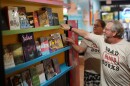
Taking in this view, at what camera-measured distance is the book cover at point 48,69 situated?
2.87 meters

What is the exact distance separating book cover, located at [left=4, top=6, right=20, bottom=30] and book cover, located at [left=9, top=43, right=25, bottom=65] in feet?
0.68

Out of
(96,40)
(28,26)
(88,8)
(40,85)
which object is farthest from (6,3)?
(88,8)

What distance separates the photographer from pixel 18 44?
233 centimetres

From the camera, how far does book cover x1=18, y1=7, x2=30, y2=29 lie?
2350mm

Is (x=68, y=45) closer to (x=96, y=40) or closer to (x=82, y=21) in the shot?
(x=96, y=40)

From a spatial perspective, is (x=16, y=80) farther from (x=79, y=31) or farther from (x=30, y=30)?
(x=79, y=31)

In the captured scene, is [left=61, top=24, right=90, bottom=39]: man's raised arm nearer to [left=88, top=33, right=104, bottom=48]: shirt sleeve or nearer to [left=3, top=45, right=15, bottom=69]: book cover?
[left=88, top=33, right=104, bottom=48]: shirt sleeve

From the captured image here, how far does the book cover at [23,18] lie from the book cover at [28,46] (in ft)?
0.37

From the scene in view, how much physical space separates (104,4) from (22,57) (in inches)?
452

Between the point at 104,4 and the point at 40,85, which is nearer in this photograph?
the point at 40,85

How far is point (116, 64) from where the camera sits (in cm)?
270

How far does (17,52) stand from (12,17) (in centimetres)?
40

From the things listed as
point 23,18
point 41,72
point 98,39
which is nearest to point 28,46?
point 23,18

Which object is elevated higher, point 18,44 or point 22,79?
point 18,44
